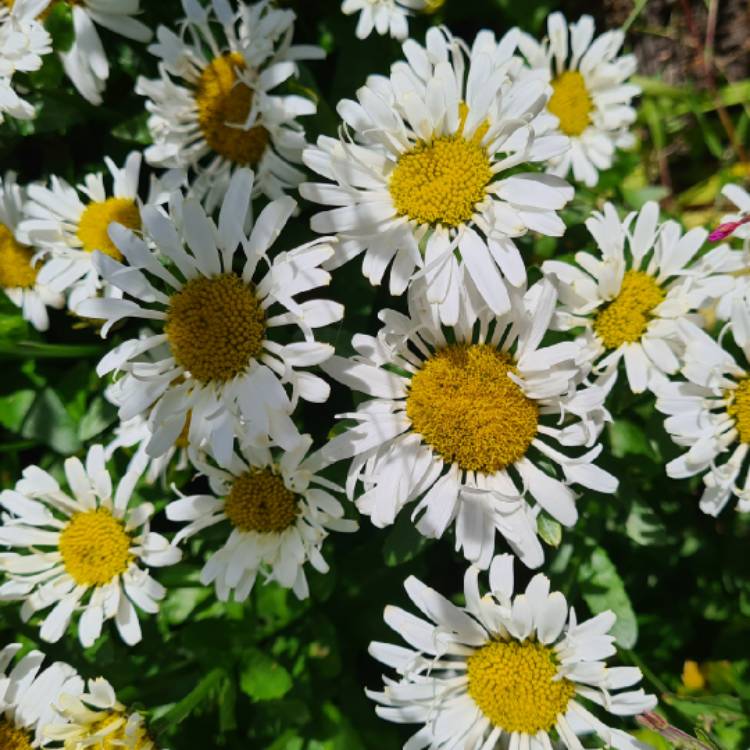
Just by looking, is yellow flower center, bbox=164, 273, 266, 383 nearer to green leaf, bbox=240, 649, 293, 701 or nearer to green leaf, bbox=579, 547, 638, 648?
green leaf, bbox=240, 649, 293, 701

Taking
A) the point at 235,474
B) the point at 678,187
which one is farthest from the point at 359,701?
the point at 678,187

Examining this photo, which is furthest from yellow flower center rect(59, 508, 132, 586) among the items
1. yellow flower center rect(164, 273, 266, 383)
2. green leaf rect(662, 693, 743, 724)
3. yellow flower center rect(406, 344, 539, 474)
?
green leaf rect(662, 693, 743, 724)

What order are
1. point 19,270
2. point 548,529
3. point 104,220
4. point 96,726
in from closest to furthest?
point 548,529, point 96,726, point 104,220, point 19,270

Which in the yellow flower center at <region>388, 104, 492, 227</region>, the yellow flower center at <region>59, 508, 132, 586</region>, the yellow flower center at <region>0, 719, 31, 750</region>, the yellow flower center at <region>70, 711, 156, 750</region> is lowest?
the yellow flower center at <region>0, 719, 31, 750</region>

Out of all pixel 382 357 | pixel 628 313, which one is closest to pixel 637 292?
pixel 628 313

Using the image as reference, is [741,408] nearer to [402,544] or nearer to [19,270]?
[402,544]
